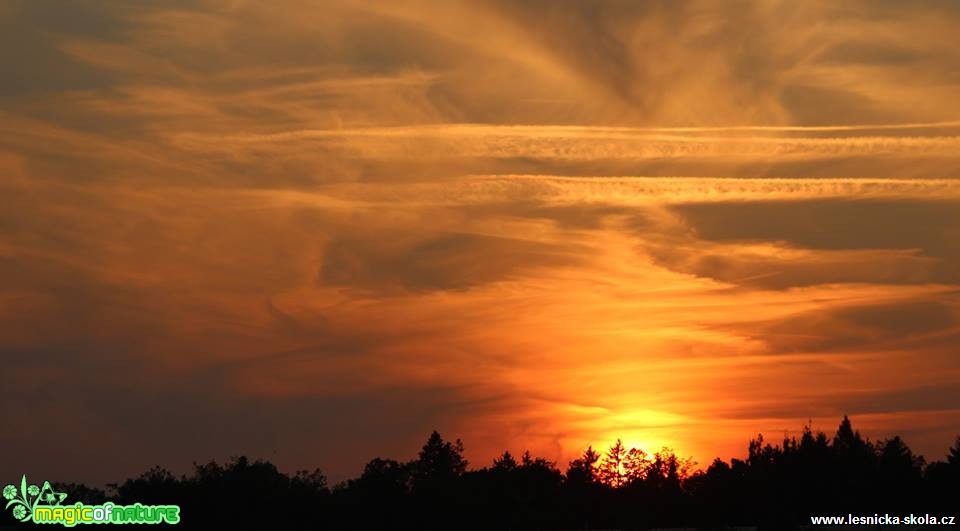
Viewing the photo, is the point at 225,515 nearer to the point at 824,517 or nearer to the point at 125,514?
the point at 125,514

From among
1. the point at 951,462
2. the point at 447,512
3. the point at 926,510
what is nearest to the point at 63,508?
the point at 447,512

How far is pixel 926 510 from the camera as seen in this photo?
531ft

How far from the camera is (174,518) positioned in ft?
598

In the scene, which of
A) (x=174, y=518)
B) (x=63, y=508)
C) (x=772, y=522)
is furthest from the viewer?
(x=174, y=518)

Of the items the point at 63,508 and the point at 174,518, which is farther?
the point at 174,518

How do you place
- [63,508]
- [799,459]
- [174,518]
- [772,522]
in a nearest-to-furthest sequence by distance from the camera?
[63,508] → [772,522] → [174,518] → [799,459]

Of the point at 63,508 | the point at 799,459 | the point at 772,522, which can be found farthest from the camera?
the point at 799,459

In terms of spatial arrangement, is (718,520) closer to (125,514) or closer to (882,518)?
(882,518)

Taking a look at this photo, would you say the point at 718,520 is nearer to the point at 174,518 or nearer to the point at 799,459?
the point at 799,459

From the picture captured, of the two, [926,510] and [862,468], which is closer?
[926,510]

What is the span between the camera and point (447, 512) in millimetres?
197500

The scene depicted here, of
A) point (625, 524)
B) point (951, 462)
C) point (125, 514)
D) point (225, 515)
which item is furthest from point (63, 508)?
point (951, 462)

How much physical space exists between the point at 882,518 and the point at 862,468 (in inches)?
1059

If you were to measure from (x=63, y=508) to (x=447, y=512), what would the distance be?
6328cm
